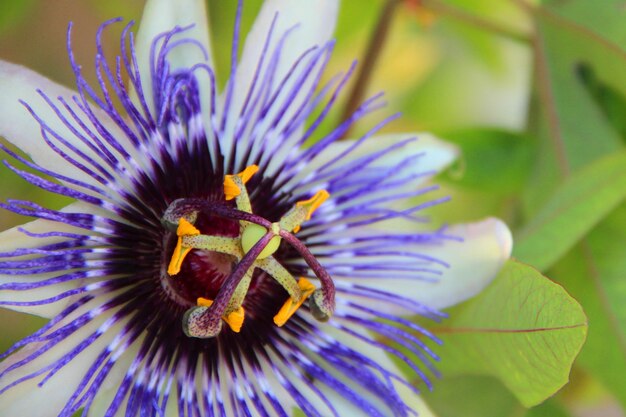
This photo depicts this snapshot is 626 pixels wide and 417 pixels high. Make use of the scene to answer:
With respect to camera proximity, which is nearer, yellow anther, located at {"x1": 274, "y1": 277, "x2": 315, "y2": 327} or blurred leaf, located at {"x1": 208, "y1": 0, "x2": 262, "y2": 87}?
yellow anther, located at {"x1": 274, "y1": 277, "x2": 315, "y2": 327}

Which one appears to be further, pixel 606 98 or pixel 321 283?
pixel 606 98

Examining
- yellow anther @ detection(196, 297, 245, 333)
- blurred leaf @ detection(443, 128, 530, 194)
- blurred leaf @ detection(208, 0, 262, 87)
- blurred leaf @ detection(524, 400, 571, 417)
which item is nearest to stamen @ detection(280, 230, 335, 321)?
yellow anther @ detection(196, 297, 245, 333)

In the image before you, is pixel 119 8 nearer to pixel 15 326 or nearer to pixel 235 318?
pixel 15 326

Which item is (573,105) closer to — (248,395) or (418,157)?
(418,157)

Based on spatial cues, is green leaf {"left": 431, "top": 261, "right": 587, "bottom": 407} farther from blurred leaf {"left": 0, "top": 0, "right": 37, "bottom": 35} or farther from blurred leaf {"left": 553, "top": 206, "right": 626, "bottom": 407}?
blurred leaf {"left": 0, "top": 0, "right": 37, "bottom": 35}

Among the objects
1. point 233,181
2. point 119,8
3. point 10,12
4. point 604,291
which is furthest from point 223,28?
point 604,291

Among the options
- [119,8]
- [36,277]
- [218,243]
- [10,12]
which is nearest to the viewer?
[36,277]
